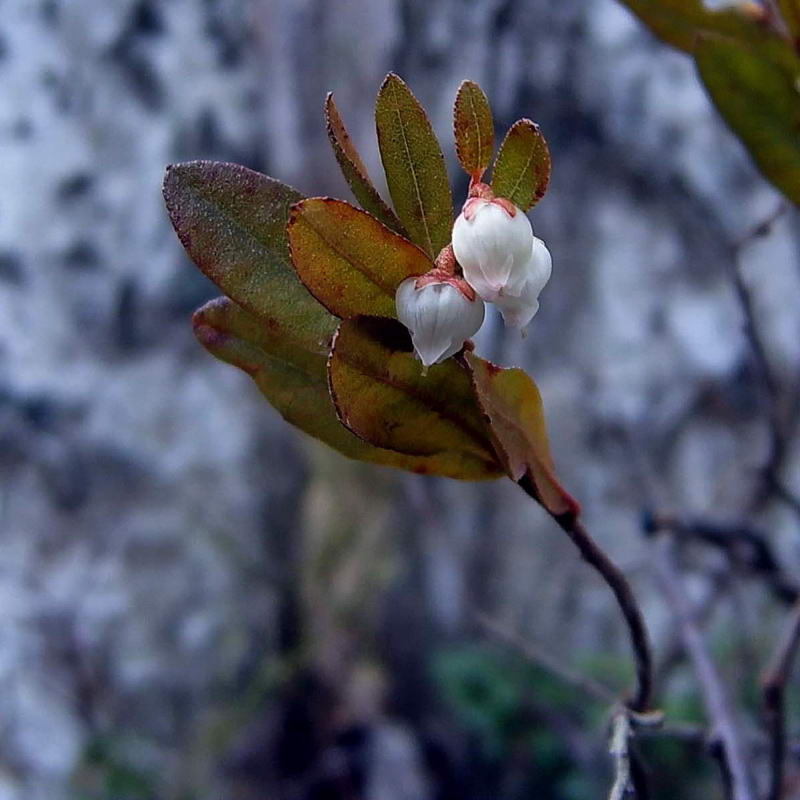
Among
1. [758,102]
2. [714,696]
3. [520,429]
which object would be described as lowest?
[714,696]

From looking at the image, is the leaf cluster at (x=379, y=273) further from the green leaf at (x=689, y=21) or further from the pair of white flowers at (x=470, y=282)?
the green leaf at (x=689, y=21)

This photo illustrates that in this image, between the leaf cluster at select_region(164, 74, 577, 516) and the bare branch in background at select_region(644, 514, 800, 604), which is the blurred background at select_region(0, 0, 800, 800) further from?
the leaf cluster at select_region(164, 74, 577, 516)

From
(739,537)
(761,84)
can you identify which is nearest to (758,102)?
(761,84)

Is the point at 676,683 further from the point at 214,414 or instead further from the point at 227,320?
the point at 227,320

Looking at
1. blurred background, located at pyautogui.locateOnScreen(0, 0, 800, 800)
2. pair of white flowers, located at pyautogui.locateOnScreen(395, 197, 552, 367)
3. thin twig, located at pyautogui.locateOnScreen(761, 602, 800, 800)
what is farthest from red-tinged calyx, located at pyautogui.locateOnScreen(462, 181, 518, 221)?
blurred background, located at pyautogui.locateOnScreen(0, 0, 800, 800)

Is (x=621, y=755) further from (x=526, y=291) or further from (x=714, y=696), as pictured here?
(x=714, y=696)

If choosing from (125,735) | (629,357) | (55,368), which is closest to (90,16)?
(55,368)
